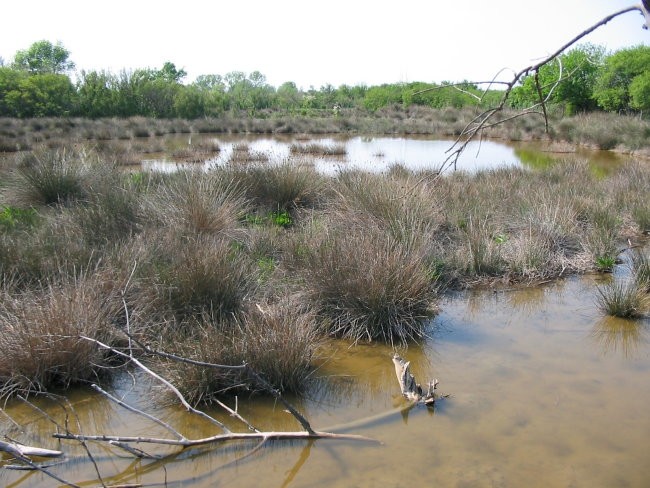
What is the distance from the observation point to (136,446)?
11.8ft

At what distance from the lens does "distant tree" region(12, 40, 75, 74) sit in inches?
2557

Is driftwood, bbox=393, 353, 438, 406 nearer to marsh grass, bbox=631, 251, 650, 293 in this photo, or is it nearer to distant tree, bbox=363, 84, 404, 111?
marsh grass, bbox=631, 251, 650, 293

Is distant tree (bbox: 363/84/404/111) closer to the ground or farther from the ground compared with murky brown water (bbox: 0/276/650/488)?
farther from the ground

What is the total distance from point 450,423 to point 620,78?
1190 inches

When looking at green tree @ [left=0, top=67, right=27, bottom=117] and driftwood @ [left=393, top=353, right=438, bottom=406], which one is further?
green tree @ [left=0, top=67, right=27, bottom=117]

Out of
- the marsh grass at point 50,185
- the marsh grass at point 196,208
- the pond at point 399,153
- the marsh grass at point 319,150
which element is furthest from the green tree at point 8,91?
the marsh grass at point 196,208

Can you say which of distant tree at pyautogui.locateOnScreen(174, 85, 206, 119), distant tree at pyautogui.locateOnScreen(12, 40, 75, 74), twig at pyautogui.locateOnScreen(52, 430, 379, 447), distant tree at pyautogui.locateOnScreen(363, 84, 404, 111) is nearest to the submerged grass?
twig at pyautogui.locateOnScreen(52, 430, 379, 447)

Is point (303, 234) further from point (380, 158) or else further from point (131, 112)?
point (131, 112)

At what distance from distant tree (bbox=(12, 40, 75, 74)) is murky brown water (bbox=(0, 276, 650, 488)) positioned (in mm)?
69842

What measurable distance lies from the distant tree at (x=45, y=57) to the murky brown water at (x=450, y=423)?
229 feet

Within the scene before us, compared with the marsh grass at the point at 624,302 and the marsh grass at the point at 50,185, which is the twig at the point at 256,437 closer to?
the marsh grass at the point at 624,302

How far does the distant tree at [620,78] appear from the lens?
28.0 m

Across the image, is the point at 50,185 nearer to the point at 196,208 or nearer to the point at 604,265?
the point at 196,208

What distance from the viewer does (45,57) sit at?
6800cm
